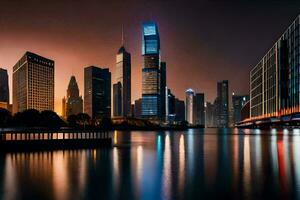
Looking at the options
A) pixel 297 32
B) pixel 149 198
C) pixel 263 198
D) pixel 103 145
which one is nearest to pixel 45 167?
pixel 149 198

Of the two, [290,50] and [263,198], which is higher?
[290,50]

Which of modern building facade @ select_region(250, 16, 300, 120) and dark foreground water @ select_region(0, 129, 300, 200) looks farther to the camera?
modern building facade @ select_region(250, 16, 300, 120)

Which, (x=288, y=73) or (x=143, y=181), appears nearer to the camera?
(x=143, y=181)

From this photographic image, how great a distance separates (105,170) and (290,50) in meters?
156

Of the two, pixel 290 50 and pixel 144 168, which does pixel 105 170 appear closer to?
pixel 144 168

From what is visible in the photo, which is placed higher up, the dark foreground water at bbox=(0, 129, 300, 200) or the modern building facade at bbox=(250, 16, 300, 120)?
the modern building facade at bbox=(250, 16, 300, 120)

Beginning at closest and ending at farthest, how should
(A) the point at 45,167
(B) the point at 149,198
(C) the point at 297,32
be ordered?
(B) the point at 149,198, (A) the point at 45,167, (C) the point at 297,32

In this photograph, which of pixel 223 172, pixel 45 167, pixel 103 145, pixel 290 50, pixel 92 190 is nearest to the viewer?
pixel 92 190

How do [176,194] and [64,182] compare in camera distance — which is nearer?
[176,194]

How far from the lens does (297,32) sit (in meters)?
161

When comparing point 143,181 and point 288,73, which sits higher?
point 288,73

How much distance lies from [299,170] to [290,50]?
147 meters

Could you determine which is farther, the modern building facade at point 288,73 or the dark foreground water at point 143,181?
the modern building facade at point 288,73

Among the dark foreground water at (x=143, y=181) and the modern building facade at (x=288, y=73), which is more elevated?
the modern building facade at (x=288, y=73)
